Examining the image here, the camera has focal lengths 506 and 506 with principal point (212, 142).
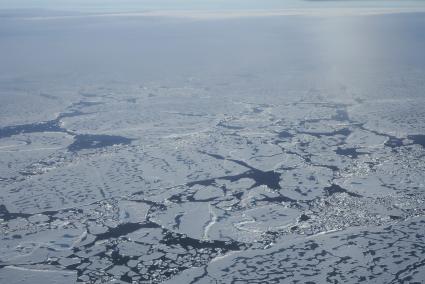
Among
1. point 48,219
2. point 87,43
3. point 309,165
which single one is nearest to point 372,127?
point 309,165

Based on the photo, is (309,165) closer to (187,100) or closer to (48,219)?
(48,219)

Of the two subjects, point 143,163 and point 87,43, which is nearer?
point 143,163

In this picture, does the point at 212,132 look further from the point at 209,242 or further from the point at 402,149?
the point at 209,242

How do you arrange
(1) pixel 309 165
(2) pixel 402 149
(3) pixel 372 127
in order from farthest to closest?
(3) pixel 372 127 → (2) pixel 402 149 → (1) pixel 309 165

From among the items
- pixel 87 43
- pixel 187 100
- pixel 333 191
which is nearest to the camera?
pixel 333 191

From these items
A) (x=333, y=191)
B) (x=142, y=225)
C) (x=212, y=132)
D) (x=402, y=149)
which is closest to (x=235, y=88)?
(x=212, y=132)

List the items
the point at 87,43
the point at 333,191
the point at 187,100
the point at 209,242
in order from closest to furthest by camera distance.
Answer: the point at 209,242 → the point at 333,191 → the point at 187,100 → the point at 87,43
